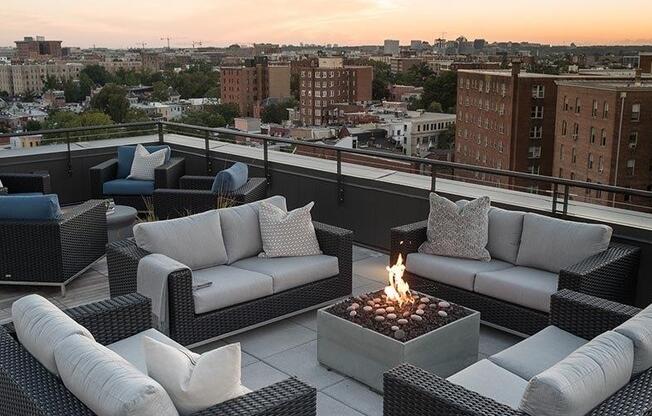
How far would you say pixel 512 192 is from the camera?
5.84 m

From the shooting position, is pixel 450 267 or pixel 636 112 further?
pixel 636 112

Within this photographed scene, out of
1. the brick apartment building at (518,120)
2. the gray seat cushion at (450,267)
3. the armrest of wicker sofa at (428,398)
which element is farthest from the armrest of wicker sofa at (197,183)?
the brick apartment building at (518,120)

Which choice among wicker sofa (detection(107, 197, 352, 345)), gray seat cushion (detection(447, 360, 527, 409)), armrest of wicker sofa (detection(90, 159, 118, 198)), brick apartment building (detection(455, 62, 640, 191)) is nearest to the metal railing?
armrest of wicker sofa (detection(90, 159, 118, 198))

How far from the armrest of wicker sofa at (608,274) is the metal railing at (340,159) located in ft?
1.40

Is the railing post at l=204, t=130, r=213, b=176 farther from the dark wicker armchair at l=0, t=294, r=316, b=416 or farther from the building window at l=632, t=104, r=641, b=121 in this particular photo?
the building window at l=632, t=104, r=641, b=121

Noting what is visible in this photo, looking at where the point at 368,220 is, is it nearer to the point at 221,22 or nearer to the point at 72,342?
the point at 72,342

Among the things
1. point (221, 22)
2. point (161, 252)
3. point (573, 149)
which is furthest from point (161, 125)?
point (573, 149)

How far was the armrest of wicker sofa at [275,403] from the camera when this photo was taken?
2355 millimetres

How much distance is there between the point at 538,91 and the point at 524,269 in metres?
44.1

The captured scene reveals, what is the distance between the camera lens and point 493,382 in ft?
10.0

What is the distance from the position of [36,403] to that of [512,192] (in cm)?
444

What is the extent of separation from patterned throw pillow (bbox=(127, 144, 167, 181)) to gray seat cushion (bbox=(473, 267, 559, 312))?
4.67 metres

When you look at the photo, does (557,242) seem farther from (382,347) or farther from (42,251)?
(42,251)

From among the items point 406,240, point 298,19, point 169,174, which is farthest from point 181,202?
point 298,19
